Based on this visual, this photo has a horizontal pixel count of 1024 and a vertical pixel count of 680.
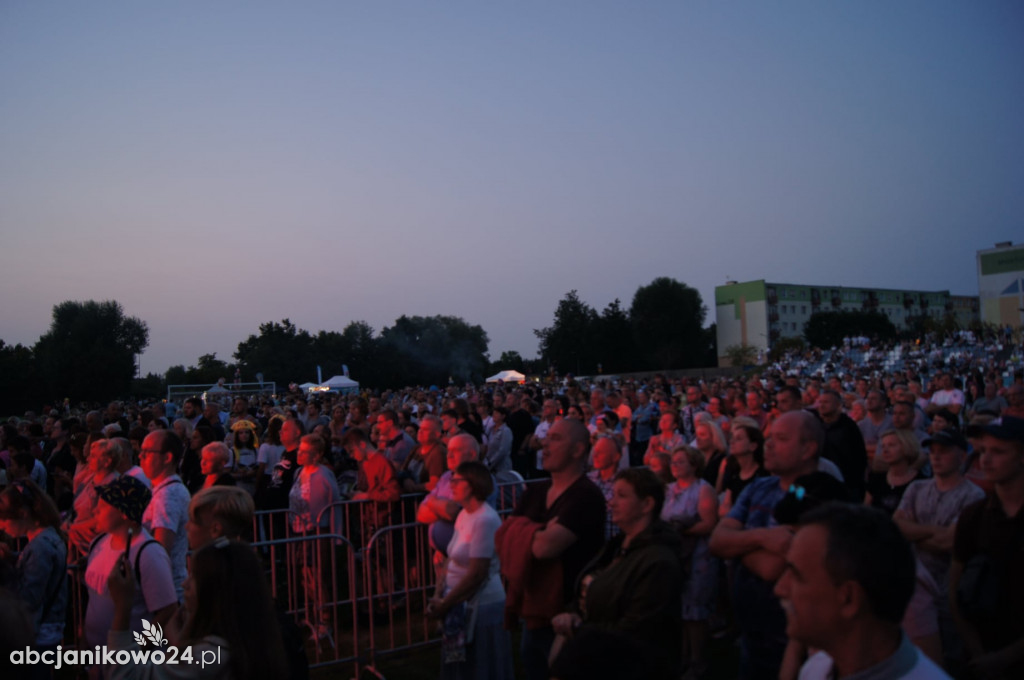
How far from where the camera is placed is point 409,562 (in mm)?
7383

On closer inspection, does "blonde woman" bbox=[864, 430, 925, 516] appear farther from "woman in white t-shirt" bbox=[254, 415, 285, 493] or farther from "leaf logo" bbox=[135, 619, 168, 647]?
"woman in white t-shirt" bbox=[254, 415, 285, 493]

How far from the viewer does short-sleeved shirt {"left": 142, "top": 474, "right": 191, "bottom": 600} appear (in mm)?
4863

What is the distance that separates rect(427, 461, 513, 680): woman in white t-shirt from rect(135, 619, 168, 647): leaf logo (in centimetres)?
153

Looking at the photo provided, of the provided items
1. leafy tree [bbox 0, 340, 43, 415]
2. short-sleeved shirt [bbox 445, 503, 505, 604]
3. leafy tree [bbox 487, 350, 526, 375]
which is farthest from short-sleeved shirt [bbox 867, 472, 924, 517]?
leafy tree [bbox 487, 350, 526, 375]

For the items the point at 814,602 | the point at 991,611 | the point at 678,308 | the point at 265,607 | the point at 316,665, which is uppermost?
the point at 678,308

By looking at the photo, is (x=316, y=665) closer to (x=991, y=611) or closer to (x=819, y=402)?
(x=991, y=611)

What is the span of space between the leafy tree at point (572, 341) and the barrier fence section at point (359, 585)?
6415 cm

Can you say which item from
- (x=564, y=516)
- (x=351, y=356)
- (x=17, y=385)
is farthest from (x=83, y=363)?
(x=564, y=516)

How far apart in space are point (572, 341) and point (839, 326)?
32.6 meters

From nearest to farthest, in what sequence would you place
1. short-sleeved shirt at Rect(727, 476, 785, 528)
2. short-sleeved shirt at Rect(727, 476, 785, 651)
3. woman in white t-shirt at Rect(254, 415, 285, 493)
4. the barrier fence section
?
short-sleeved shirt at Rect(727, 476, 785, 651)
short-sleeved shirt at Rect(727, 476, 785, 528)
the barrier fence section
woman in white t-shirt at Rect(254, 415, 285, 493)

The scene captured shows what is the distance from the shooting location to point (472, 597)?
4.51 meters

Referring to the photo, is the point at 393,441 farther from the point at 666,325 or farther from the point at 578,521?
the point at 666,325

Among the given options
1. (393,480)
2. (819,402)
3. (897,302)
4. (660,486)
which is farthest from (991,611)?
(897,302)

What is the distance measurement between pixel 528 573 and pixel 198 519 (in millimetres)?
1655
